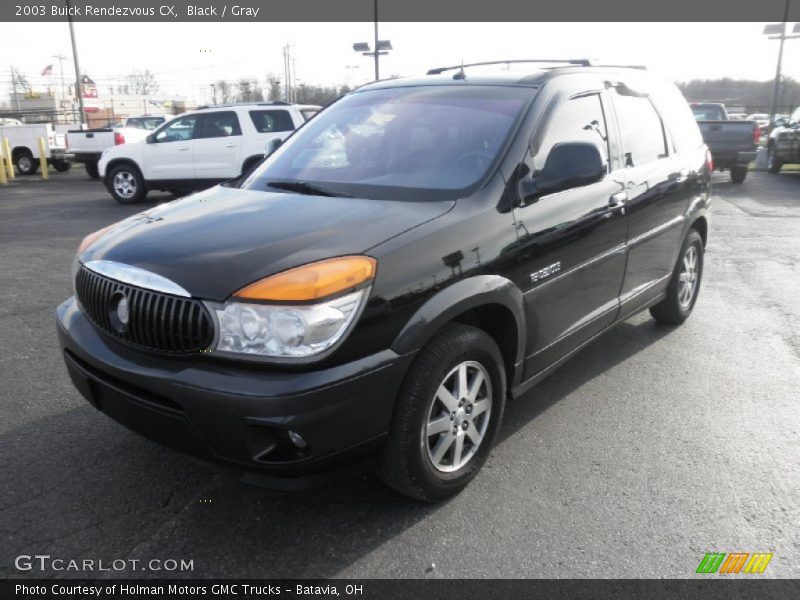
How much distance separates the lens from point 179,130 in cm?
1324

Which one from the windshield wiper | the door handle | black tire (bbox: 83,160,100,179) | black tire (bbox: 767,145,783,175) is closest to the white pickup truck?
black tire (bbox: 83,160,100,179)

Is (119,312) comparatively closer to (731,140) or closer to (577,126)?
(577,126)

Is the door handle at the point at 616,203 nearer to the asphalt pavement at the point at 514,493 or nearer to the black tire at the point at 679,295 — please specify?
the asphalt pavement at the point at 514,493

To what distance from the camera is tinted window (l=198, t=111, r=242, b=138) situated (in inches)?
515

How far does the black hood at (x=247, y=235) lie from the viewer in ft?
7.94

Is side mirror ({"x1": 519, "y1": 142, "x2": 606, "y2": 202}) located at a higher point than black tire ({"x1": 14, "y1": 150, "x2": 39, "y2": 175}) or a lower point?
higher

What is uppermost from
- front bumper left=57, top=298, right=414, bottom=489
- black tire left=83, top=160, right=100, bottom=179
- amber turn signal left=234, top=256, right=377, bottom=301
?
amber turn signal left=234, top=256, right=377, bottom=301

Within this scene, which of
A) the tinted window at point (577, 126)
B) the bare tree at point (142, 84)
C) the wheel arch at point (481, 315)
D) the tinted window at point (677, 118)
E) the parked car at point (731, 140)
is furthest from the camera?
the bare tree at point (142, 84)

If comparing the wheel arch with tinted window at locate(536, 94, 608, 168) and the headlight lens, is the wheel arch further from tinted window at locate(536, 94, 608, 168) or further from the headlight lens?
tinted window at locate(536, 94, 608, 168)

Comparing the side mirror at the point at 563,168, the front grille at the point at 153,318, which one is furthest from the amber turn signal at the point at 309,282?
the side mirror at the point at 563,168

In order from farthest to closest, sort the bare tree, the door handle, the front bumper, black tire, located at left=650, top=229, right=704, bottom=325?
the bare tree, black tire, located at left=650, top=229, right=704, bottom=325, the door handle, the front bumper

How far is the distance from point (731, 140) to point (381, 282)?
49.6 feet

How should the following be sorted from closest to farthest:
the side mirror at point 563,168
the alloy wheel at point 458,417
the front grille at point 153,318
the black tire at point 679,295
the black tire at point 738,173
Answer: the front grille at point 153,318
the alloy wheel at point 458,417
the side mirror at point 563,168
the black tire at point 679,295
the black tire at point 738,173

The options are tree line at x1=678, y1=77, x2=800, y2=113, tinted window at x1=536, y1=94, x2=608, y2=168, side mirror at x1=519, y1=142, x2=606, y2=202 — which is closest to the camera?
side mirror at x1=519, y1=142, x2=606, y2=202
